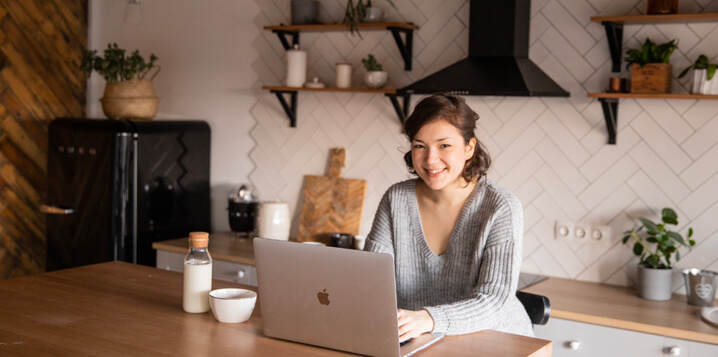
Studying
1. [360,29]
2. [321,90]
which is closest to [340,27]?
[360,29]

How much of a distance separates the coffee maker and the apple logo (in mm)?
2324

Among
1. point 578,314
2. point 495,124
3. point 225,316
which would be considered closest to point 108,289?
point 225,316

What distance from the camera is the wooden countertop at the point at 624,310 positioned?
2535 millimetres

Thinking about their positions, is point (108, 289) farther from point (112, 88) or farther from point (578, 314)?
point (112, 88)

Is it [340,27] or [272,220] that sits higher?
[340,27]

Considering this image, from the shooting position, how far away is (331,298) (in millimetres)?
1655

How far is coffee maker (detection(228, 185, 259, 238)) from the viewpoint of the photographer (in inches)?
155

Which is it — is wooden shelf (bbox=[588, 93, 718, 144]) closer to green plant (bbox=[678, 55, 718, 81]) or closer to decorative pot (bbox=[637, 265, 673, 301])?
green plant (bbox=[678, 55, 718, 81])

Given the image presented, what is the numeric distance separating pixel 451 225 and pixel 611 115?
43.9 inches

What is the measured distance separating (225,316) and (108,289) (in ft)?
1.64

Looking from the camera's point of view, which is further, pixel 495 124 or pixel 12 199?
pixel 12 199

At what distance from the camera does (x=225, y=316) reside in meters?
1.86

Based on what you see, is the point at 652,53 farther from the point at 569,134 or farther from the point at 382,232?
the point at 382,232

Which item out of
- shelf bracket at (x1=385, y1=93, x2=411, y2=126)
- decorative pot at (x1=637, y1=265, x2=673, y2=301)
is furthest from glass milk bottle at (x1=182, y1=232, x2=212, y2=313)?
decorative pot at (x1=637, y1=265, x2=673, y2=301)
